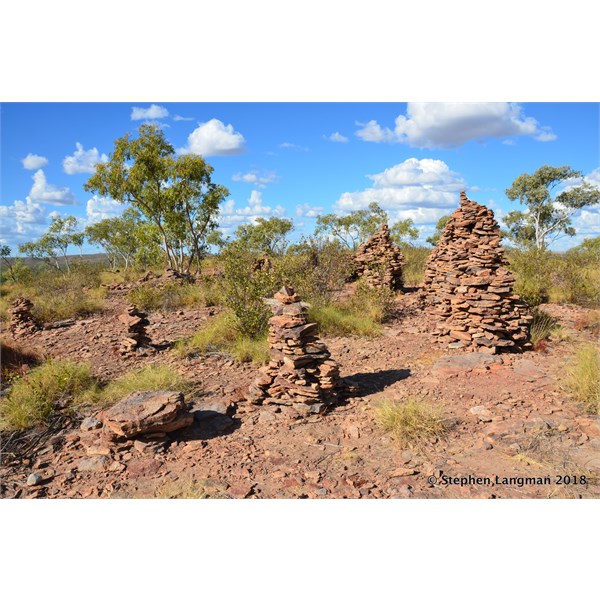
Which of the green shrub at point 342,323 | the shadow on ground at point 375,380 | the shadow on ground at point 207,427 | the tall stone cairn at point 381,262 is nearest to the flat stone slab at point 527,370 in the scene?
the shadow on ground at point 375,380

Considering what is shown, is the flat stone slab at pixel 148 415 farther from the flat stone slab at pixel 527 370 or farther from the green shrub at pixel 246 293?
the flat stone slab at pixel 527 370

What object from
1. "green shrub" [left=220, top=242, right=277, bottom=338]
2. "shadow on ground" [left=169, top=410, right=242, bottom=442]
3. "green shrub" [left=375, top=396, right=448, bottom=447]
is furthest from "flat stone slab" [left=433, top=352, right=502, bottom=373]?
"green shrub" [left=220, top=242, right=277, bottom=338]

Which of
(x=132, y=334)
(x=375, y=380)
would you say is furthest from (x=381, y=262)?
(x=132, y=334)

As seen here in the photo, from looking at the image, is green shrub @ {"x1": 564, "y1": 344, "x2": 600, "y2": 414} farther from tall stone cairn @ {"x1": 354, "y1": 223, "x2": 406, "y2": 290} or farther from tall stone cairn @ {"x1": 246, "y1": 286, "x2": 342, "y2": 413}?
tall stone cairn @ {"x1": 354, "y1": 223, "x2": 406, "y2": 290}

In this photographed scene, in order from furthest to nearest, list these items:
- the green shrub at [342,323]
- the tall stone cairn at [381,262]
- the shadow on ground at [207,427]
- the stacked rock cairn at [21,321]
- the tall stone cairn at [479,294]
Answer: the tall stone cairn at [381,262] → the stacked rock cairn at [21,321] → the green shrub at [342,323] → the tall stone cairn at [479,294] → the shadow on ground at [207,427]

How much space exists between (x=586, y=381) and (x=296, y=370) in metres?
3.47

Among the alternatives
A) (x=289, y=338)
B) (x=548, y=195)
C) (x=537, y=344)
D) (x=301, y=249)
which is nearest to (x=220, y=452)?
(x=289, y=338)

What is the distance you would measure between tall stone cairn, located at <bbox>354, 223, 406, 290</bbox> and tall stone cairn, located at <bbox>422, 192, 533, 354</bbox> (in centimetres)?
354

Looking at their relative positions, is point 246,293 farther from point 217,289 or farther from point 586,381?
point 586,381

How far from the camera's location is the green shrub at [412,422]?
4363 mm

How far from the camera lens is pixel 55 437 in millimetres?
4820

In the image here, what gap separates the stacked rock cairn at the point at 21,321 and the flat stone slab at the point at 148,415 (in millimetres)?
7567

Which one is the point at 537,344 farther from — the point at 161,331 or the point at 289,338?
the point at 161,331

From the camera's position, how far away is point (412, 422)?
447 centimetres
